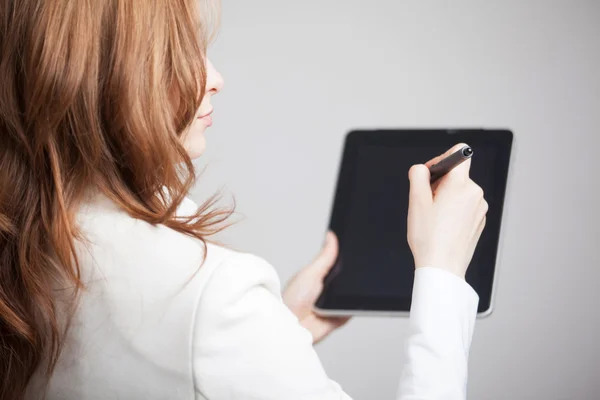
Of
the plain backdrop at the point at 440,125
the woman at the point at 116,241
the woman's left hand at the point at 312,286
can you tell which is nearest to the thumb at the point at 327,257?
the woman's left hand at the point at 312,286

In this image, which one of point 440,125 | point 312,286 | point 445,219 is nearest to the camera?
point 445,219

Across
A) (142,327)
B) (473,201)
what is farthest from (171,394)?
(473,201)

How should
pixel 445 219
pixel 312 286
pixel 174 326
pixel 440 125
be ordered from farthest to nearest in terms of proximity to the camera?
pixel 440 125 < pixel 312 286 < pixel 445 219 < pixel 174 326

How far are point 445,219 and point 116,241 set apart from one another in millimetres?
369

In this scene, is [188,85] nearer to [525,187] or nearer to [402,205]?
[402,205]

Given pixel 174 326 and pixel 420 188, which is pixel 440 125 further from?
pixel 174 326

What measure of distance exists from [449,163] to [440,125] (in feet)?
3.54

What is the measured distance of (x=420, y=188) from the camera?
2.93 feet

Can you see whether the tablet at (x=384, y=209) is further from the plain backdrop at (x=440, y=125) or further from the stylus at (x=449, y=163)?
the plain backdrop at (x=440, y=125)

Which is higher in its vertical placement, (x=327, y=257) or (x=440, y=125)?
(x=440, y=125)

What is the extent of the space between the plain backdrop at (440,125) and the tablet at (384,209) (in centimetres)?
81

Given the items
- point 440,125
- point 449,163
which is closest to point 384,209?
point 449,163

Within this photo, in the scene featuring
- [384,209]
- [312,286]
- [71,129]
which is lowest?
[312,286]

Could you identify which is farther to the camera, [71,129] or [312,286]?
[312,286]
